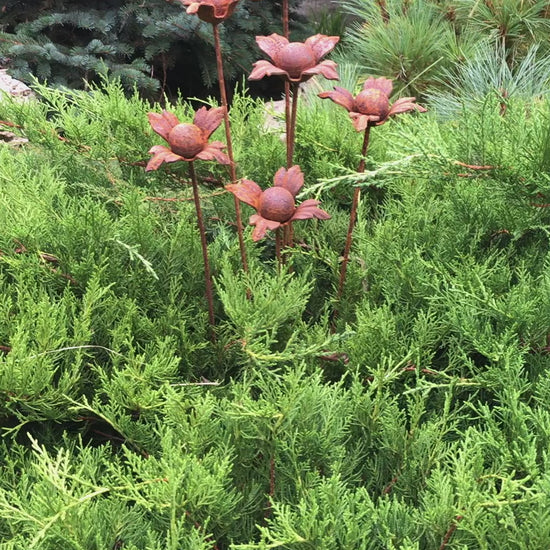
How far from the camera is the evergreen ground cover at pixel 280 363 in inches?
25.5

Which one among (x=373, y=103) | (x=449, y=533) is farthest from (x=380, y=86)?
(x=449, y=533)

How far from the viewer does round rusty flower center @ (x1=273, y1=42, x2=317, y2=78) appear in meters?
0.86

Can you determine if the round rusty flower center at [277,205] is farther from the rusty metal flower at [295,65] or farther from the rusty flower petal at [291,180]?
the rusty metal flower at [295,65]

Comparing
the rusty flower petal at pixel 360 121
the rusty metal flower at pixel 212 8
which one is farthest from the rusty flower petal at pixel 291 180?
the rusty metal flower at pixel 212 8

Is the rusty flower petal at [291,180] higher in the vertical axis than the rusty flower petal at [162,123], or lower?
lower

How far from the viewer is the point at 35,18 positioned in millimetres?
3139

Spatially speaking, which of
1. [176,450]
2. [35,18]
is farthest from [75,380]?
[35,18]

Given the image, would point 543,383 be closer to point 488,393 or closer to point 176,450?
point 488,393

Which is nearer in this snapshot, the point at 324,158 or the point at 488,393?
the point at 488,393

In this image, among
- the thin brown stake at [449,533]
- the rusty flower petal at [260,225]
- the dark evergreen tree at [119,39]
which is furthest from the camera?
the dark evergreen tree at [119,39]

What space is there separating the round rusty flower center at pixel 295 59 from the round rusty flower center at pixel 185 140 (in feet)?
0.52

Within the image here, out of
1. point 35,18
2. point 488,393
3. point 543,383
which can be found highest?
point 543,383

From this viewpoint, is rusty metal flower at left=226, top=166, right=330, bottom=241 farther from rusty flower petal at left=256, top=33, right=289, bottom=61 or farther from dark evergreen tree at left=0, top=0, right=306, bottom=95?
dark evergreen tree at left=0, top=0, right=306, bottom=95

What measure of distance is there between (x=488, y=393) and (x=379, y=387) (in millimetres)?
199
